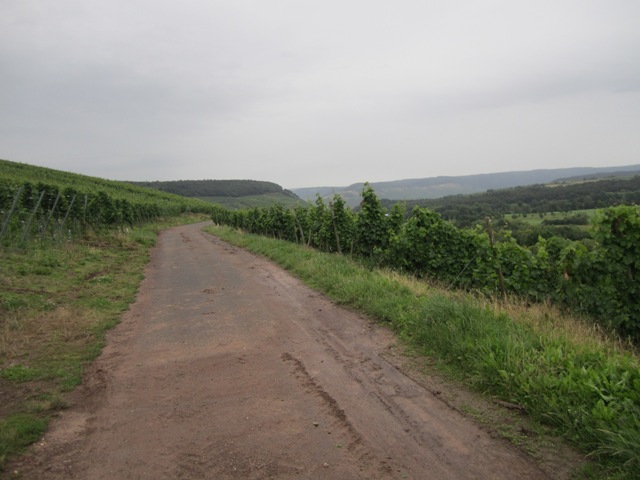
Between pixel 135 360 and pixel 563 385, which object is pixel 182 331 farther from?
pixel 563 385

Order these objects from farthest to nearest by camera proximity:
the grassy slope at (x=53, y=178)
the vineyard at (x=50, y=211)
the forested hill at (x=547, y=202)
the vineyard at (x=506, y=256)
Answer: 1. the grassy slope at (x=53, y=178)
2. the forested hill at (x=547, y=202)
3. the vineyard at (x=50, y=211)
4. the vineyard at (x=506, y=256)

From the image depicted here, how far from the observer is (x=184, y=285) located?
11227 millimetres

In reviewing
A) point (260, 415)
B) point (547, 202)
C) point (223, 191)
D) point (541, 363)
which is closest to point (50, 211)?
point (260, 415)

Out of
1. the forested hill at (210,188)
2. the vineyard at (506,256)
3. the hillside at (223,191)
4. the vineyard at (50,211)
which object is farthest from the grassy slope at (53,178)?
the forested hill at (210,188)

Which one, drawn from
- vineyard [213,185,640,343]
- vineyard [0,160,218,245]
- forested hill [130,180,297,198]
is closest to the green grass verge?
vineyard [213,185,640,343]

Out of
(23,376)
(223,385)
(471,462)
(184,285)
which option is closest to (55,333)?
(23,376)

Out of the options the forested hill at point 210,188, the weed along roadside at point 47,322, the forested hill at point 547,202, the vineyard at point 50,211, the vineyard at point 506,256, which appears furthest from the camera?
the forested hill at point 210,188

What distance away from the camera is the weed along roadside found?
4242 millimetres

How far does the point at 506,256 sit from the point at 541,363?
5718 millimetres

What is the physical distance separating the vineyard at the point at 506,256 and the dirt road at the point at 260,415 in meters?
3.97

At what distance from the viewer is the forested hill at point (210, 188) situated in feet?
516

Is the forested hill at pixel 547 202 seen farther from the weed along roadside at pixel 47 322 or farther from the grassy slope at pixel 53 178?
the grassy slope at pixel 53 178

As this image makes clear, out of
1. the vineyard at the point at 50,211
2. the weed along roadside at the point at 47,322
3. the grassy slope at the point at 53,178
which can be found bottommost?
the weed along roadside at the point at 47,322

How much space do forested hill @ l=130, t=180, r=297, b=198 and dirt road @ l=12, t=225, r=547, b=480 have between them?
505ft
